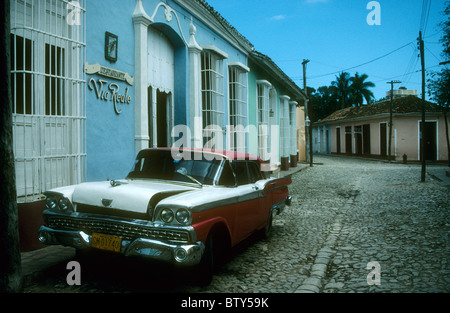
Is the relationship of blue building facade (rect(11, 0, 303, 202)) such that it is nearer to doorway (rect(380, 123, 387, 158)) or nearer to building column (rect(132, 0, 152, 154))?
building column (rect(132, 0, 152, 154))

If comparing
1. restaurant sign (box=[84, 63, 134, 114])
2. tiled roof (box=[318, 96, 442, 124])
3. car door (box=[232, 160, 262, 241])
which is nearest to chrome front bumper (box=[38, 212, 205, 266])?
car door (box=[232, 160, 262, 241])

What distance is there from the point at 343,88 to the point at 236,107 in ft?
132

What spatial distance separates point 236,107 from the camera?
1191 cm

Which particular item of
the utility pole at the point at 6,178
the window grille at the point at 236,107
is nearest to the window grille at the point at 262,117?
the window grille at the point at 236,107

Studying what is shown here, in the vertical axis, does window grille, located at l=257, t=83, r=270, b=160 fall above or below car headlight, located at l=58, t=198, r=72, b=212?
above

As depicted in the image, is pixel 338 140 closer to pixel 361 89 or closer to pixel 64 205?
pixel 361 89

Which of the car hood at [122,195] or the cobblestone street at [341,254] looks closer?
the car hood at [122,195]

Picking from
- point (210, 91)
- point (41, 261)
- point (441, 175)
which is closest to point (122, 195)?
point (41, 261)

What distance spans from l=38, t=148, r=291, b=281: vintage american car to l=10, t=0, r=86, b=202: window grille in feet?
4.23

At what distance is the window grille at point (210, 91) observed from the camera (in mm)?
9875

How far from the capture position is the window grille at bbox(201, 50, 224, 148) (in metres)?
9.88

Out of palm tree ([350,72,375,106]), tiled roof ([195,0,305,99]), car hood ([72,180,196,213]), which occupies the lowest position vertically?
car hood ([72,180,196,213])

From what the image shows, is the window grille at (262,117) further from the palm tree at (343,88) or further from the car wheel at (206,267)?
the palm tree at (343,88)

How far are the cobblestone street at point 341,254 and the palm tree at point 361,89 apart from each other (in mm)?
41166
